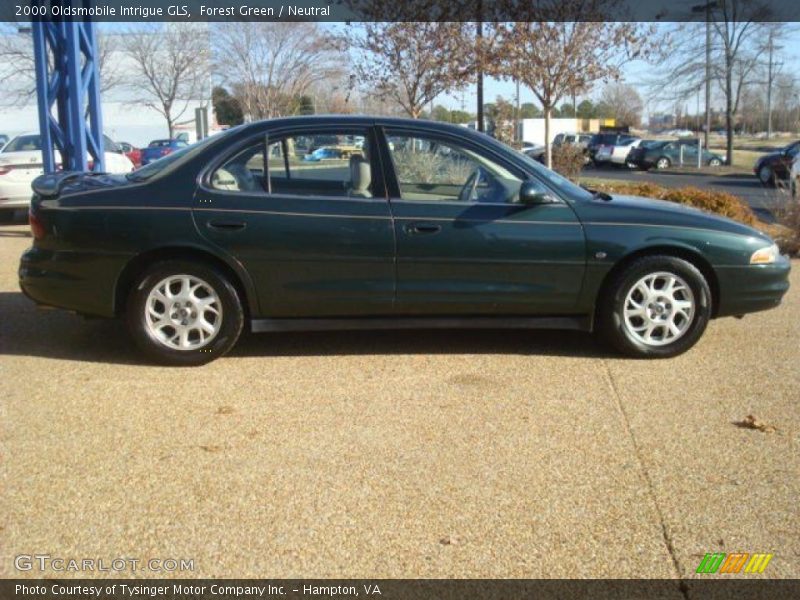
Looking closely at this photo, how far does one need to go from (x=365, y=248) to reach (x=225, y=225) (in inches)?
34.5

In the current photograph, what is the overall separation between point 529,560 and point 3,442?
2.63m

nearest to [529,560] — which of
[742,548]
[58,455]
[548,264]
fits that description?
[742,548]

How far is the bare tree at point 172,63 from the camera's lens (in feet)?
128

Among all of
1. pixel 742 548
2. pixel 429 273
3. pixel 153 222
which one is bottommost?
pixel 742 548

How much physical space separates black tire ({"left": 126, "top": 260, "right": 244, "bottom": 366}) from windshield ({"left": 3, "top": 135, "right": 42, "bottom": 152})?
1131 cm

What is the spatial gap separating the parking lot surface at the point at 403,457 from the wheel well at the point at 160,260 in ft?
1.44

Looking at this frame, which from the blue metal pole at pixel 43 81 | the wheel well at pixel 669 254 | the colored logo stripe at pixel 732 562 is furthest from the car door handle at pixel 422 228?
the blue metal pole at pixel 43 81

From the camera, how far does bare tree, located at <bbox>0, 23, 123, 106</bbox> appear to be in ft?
123

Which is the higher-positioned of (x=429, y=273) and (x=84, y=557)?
(x=429, y=273)

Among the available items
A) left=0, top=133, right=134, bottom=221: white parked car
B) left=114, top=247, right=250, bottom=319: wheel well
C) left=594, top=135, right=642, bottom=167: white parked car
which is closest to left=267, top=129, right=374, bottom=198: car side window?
left=114, top=247, right=250, bottom=319: wheel well

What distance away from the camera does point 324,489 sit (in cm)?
363

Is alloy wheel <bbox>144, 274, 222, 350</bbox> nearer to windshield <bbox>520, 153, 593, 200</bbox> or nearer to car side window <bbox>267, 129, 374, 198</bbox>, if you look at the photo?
car side window <bbox>267, 129, 374, 198</bbox>

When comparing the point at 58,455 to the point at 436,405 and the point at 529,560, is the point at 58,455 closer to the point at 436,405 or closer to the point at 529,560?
the point at 436,405

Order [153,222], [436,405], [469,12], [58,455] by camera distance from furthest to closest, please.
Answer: [469,12]
[153,222]
[436,405]
[58,455]
